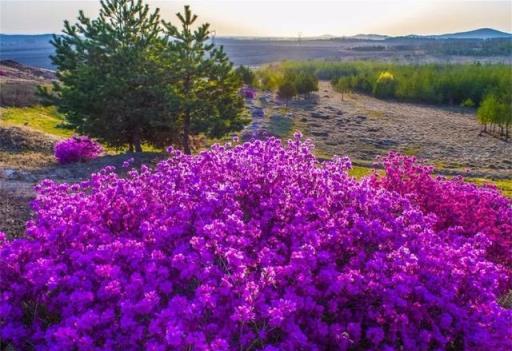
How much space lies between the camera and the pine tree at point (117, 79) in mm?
18797

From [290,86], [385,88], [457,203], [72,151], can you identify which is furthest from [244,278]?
[385,88]

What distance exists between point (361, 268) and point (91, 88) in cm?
1617

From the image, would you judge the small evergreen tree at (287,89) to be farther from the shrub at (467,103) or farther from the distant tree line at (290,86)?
the shrub at (467,103)

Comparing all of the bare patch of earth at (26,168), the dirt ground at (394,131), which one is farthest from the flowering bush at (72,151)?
the dirt ground at (394,131)

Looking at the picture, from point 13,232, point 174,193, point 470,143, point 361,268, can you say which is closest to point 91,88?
point 13,232

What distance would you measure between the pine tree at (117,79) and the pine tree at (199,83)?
2.05 feet

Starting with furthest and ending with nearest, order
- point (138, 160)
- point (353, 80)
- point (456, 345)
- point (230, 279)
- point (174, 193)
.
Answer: point (353, 80)
point (138, 160)
point (174, 193)
point (456, 345)
point (230, 279)

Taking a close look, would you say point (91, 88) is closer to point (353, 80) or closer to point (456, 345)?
point (456, 345)

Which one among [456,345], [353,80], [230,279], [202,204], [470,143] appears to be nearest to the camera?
[230,279]

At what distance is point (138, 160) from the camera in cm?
1869

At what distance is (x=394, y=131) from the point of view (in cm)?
3762

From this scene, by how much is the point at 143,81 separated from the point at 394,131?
23.6 meters

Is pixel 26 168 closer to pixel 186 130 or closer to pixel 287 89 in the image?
pixel 186 130

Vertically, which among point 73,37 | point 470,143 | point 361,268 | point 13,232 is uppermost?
point 73,37
